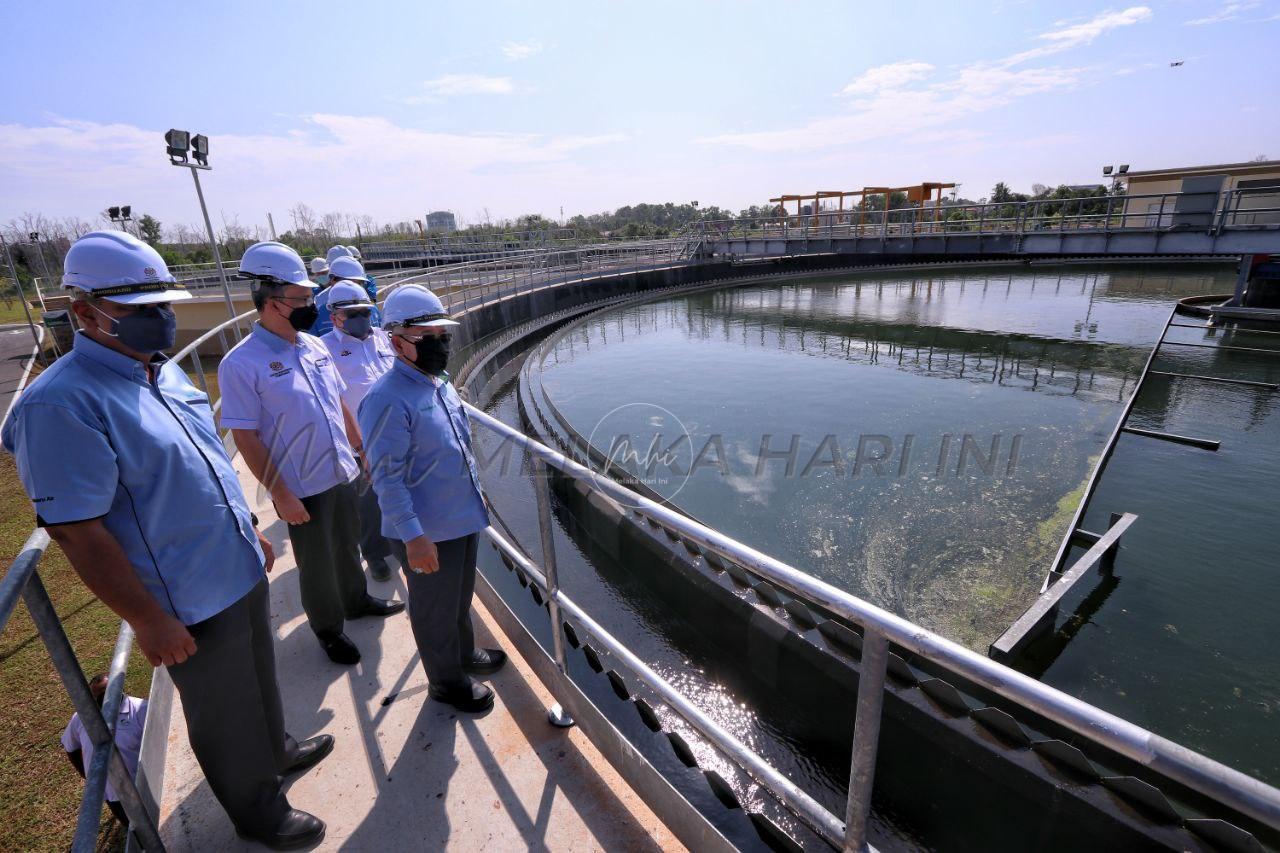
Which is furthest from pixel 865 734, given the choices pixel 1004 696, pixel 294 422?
pixel 294 422

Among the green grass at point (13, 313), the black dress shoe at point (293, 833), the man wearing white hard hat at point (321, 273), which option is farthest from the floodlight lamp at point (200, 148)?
the green grass at point (13, 313)

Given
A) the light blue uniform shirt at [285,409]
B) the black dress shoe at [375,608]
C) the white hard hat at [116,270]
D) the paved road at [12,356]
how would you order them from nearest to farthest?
1. the white hard hat at [116,270]
2. the light blue uniform shirt at [285,409]
3. the black dress shoe at [375,608]
4. the paved road at [12,356]

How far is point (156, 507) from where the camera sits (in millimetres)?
1675

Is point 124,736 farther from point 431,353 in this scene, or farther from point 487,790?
point 431,353

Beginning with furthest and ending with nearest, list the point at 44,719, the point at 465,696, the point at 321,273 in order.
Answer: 1. the point at 321,273
2. the point at 44,719
3. the point at 465,696

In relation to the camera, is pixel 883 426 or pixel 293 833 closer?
pixel 293 833

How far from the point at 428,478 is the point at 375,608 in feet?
4.09

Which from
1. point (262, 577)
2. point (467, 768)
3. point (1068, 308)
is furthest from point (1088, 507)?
point (1068, 308)

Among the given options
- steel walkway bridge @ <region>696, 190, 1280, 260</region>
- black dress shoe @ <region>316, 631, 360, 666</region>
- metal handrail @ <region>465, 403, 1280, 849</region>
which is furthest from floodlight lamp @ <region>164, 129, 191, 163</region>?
steel walkway bridge @ <region>696, 190, 1280, 260</region>

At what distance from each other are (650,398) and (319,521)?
26.3 ft

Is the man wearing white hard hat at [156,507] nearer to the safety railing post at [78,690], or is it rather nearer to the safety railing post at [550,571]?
the safety railing post at [78,690]

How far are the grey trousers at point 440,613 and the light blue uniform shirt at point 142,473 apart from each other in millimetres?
632

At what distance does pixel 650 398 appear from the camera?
34.8ft

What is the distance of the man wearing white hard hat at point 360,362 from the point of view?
3.67m
